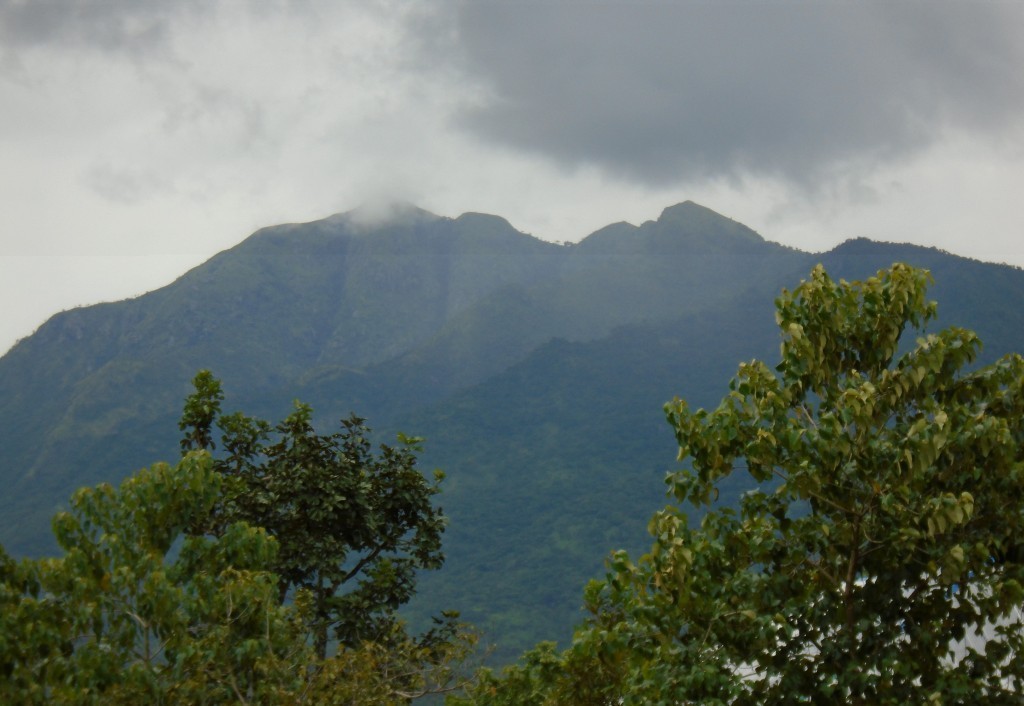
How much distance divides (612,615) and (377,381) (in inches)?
4324

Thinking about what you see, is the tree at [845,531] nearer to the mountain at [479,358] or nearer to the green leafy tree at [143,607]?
the green leafy tree at [143,607]

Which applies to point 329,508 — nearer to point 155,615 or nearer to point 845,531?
point 155,615

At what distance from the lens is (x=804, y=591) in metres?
8.62

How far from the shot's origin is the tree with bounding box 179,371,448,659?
1633 cm

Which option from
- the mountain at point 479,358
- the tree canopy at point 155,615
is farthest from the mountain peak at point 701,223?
the tree canopy at point 155,615

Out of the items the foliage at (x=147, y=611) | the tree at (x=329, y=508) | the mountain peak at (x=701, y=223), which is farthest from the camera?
the mountain peak at (x=701, y=223)

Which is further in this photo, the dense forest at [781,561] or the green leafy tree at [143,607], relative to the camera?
the green leafy tree at [143,607]

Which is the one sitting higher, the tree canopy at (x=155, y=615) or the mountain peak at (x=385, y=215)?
the mountain peak at (x=385, y=215)

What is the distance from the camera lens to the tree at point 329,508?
16.3 m

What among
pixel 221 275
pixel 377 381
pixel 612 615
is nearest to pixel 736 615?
pixel 612 615

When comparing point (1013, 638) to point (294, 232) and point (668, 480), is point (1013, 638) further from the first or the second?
point (294, 232)

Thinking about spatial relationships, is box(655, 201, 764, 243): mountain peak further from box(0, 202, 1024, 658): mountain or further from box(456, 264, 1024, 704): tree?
box(456, 264, 1024, 704): tree

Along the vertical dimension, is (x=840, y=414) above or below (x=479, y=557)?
above

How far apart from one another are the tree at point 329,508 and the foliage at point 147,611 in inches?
197
